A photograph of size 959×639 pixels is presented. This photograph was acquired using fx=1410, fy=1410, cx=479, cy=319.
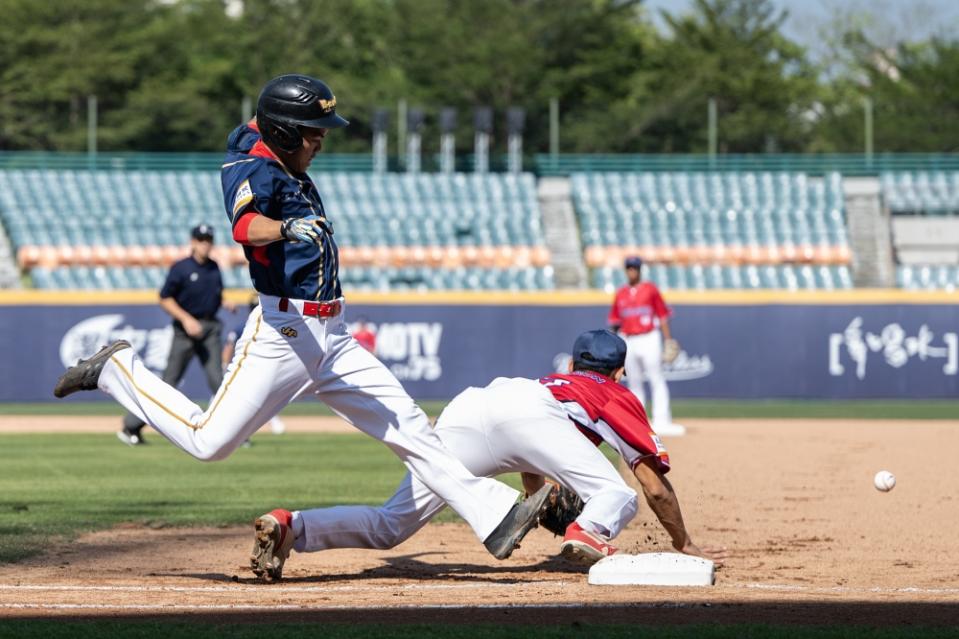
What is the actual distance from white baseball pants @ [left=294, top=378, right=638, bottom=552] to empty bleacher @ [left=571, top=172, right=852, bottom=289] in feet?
65.4

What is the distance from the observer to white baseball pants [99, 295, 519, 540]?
552cm

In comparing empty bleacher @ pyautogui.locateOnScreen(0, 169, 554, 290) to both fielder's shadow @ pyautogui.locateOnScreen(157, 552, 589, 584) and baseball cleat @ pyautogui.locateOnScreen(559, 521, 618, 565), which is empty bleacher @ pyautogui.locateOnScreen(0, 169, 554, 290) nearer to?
fielder's shadow @ pyautogui.locateOnScreen(157, 552, 589, 584)

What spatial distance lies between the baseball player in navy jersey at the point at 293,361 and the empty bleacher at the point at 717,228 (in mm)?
20295

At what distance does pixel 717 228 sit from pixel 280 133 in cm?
2355

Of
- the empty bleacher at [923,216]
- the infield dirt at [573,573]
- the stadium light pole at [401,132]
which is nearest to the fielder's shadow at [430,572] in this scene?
the infield dirt at [573,573]

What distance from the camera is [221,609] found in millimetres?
5137

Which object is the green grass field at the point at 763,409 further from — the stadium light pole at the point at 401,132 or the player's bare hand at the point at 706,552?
the stadium light pole at the point at 401,132

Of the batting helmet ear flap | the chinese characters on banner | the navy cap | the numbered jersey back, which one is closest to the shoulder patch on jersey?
the batting helmet ear flap

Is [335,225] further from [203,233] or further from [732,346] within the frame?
[203,233]

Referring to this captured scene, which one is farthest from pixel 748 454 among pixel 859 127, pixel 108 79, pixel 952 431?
pixel 108 79

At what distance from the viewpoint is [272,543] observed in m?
5.86

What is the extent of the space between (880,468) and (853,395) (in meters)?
11.2

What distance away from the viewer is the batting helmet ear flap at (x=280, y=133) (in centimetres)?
557

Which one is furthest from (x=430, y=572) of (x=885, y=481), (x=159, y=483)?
(x=159, y=483)
